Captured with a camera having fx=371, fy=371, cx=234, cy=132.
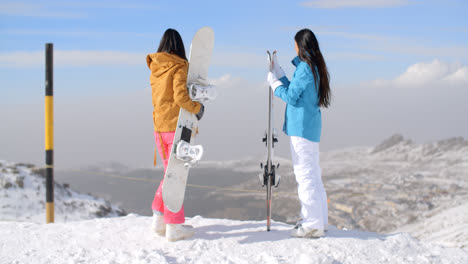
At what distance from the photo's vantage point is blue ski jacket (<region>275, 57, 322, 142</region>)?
10.2 feet

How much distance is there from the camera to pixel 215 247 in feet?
10.3

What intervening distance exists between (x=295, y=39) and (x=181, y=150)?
4.55 feet

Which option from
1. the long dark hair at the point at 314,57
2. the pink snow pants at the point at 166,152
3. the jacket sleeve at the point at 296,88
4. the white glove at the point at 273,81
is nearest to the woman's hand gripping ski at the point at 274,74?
the white glove at the point at 273,81

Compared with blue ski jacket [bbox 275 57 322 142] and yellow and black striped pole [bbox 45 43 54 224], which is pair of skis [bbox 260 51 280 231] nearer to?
blue ski jacket [bbox 275 57 322 142]

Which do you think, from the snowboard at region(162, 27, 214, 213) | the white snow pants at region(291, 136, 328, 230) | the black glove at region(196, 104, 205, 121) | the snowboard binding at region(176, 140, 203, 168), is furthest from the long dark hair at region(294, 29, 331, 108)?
the snowboard binding at region(176, 140, 203, 168)

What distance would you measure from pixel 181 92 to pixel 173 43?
1.63 ft

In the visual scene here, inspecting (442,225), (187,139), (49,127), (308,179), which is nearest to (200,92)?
(187,139)

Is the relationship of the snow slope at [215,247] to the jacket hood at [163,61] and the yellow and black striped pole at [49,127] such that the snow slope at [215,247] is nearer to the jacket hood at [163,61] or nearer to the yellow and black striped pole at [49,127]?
the yellow and black striped pole at [49,127]

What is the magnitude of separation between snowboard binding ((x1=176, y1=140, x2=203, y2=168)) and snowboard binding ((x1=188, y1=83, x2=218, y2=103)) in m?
0.40

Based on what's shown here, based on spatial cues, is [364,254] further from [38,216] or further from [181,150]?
[38,216]

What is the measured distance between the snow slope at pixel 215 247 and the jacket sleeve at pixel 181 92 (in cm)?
119

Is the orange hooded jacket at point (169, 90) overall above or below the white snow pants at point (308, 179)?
above

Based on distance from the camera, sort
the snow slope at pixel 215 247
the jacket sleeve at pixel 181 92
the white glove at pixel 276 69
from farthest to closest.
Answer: the white glove at pixel 276 69 < the jacket sleeve at pixel 181 92 < the snow slope at pixel 215 247

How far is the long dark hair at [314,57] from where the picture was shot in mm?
3162
